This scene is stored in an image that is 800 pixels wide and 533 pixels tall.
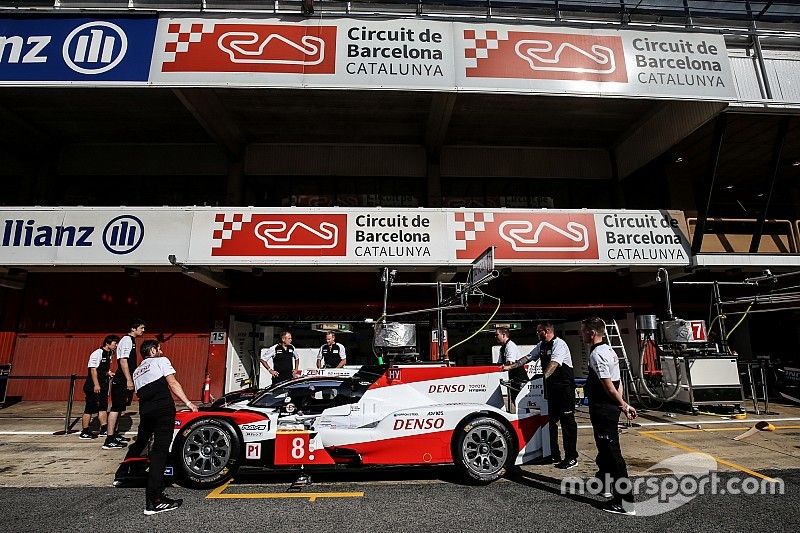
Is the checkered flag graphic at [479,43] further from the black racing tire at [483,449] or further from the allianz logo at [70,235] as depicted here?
the allianz logo at [70,235]

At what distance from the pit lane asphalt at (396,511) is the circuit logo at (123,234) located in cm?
566

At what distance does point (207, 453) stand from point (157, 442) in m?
0.76

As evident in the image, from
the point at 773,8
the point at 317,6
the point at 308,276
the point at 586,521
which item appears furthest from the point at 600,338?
the point at 773,8

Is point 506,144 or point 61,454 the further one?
point 506,144

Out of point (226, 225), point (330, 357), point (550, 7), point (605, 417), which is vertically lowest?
point (605, 417)

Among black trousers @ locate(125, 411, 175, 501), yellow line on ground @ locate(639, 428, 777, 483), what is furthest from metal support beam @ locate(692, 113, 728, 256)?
black trousers @ locate(125, 411, 175, 501)

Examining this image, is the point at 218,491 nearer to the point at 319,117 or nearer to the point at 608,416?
the point at 608,416

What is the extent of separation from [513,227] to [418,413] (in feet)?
19.6

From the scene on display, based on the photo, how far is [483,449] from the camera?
4.75 m

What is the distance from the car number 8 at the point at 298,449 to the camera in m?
4.78

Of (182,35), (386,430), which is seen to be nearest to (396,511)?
(386,430)

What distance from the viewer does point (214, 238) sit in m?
9.25

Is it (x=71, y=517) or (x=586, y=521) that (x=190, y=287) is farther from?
(x=586, y=521)

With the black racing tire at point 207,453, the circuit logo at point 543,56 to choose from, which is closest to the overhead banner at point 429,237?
the circuit logo at point 543,56
